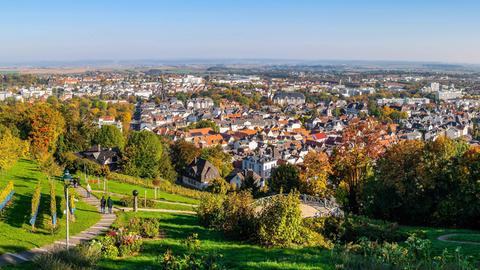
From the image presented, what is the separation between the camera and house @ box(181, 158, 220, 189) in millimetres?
41531

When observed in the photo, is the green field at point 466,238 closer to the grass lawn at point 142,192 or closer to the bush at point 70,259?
the bush at point 70,259

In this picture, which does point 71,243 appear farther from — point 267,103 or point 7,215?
point 267,103

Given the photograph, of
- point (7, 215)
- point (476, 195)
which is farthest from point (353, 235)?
point (7, 215)

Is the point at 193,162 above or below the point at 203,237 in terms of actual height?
below

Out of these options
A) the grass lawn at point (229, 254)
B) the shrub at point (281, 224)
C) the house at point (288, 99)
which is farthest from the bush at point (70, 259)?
the house at point (288, 99)

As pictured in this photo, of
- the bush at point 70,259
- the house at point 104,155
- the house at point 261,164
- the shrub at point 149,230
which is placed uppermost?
the bush at point 70,259

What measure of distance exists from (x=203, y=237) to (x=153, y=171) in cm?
2364

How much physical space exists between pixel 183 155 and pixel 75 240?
109ft

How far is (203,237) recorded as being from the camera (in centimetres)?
1317

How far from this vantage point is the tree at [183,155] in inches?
1800

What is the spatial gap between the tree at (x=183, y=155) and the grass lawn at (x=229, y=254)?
31.1 metres

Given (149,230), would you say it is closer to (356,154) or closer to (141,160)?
(356,154)

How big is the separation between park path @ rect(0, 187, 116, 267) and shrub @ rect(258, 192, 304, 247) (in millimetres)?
4836

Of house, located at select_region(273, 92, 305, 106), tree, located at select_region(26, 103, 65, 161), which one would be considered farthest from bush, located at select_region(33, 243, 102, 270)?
house, located at select_region(273, 92, 305, 106)
